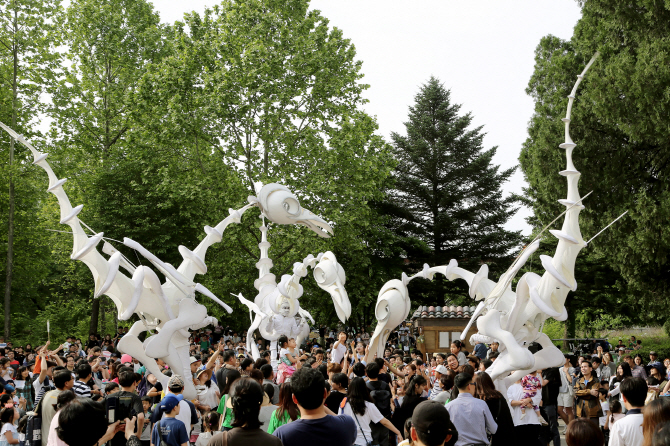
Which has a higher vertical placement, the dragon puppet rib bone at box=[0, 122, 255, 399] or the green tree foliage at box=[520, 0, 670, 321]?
the green tree foliage at box=[520, 0, 670, 321]

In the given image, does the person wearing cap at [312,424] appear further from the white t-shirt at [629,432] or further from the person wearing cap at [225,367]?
the person wearing cap at [225,367]

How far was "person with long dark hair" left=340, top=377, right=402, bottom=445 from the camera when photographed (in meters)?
5.75

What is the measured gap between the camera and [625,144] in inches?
755

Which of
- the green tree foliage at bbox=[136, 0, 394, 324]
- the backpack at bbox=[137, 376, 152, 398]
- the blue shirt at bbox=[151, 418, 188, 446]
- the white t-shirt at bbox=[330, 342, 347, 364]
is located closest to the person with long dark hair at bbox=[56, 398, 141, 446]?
the blue shirt at bbox=[151, 418, 188, 446]

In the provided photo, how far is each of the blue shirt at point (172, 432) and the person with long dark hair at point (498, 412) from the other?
2.65 metres

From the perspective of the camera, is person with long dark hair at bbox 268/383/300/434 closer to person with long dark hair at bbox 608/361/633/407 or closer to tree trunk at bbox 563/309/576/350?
person with long dark hair at bbox 608/361/633/407

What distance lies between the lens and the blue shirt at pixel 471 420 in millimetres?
5359

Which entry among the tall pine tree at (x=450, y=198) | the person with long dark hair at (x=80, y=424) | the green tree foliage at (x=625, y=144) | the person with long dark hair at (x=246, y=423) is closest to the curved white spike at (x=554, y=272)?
the person with long dark hair at (x=246, y=423)

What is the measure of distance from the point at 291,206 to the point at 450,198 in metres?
21.9

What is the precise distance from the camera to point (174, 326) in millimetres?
10008

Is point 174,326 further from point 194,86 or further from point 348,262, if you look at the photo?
point 348,262

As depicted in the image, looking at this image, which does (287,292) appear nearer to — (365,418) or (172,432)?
(365,418)

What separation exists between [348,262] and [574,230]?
20429 millimetres

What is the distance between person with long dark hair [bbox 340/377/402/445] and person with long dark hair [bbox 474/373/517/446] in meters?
0.87
